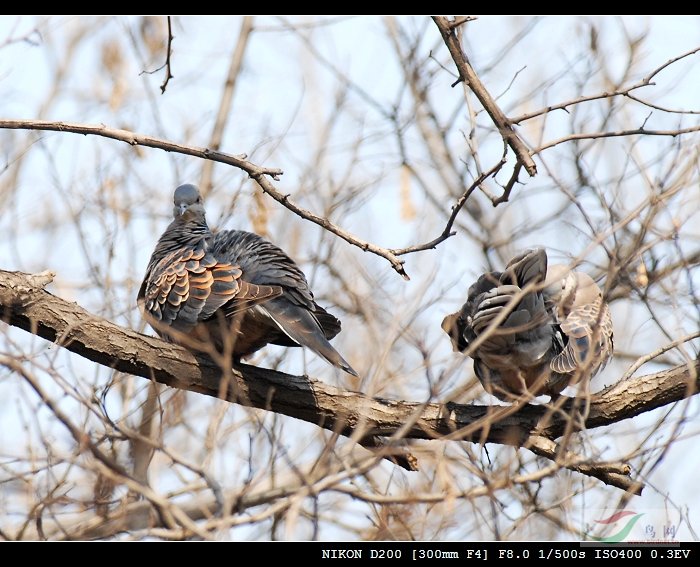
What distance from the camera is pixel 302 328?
4.40 meters

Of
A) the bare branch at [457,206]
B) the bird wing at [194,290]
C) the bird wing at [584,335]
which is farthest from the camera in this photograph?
the bird wing at [194,290]

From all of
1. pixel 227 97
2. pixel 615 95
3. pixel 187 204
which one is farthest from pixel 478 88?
pixel 227 97

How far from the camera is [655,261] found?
554cm

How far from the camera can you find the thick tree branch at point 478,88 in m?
3.79

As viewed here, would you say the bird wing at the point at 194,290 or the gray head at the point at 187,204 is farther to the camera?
the gray head at the point at 187,204

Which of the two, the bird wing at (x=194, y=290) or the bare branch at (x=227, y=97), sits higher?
the bare branch at (x=227, y=97)

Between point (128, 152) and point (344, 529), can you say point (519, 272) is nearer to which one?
point (344, 529)

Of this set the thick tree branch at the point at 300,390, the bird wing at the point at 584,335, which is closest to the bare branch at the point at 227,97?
the thick tree branch at the point at 300,390

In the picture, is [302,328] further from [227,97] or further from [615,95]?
[227,97]

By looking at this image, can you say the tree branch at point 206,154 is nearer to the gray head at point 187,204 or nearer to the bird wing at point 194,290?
the bird wing at point 194,290

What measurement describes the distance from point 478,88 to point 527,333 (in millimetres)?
1276

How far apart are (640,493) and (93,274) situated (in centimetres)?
419

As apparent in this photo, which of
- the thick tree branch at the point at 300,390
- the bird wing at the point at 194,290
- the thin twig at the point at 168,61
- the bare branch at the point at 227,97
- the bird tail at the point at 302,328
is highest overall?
the bare branch at the point at 227,97

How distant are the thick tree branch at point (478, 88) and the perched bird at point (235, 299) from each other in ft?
4.34
